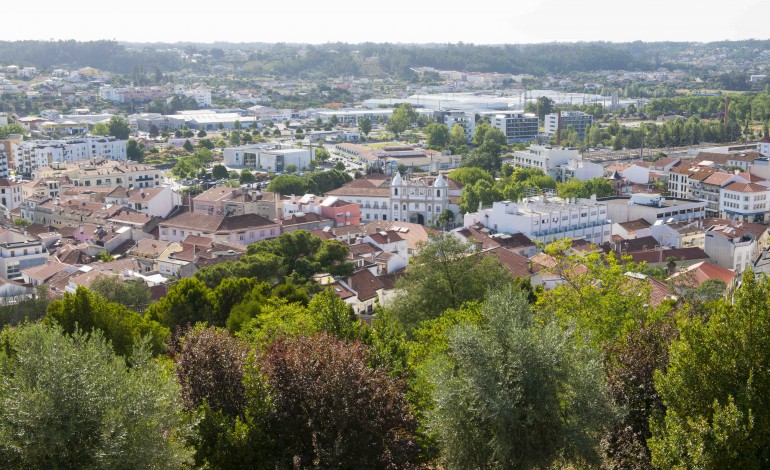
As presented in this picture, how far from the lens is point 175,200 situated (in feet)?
92.2

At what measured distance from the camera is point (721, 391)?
6352 mm

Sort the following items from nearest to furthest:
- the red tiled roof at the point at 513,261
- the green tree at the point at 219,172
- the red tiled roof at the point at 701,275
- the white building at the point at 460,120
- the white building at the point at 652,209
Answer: the red tiled roof at the point at 701,275, the red tiled roof at the point at 513,261, the white building at the point at 652,209, the green tree at the point at 219,172, the white building at the point at 460,120

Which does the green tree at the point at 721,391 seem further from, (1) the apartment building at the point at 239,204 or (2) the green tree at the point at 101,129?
(2) the green tree at the point at 101,129

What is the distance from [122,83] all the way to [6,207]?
5602 cm

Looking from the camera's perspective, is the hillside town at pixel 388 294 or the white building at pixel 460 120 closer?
the hillside town at pixel 388 294

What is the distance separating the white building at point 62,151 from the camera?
40.8 m

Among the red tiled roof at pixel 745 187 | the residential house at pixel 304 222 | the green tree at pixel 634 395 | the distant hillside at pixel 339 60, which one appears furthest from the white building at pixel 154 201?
the distant hillside at pixel 339 60

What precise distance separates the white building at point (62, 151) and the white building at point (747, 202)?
26775 mm

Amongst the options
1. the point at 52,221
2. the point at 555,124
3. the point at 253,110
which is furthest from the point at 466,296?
the point at 253,110

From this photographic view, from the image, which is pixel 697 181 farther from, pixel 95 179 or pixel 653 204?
pixel 95 179

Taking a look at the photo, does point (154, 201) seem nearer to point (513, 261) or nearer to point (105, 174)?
point (105, 174)

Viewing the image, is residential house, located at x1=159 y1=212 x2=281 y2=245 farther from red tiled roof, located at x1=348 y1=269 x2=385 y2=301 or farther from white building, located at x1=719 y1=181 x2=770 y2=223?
white building, located at x1=719 y1=181 x2=770 y2=223

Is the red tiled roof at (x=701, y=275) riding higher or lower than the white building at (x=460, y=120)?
lower

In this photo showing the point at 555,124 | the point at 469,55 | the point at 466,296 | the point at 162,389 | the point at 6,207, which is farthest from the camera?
the point at 469,55
